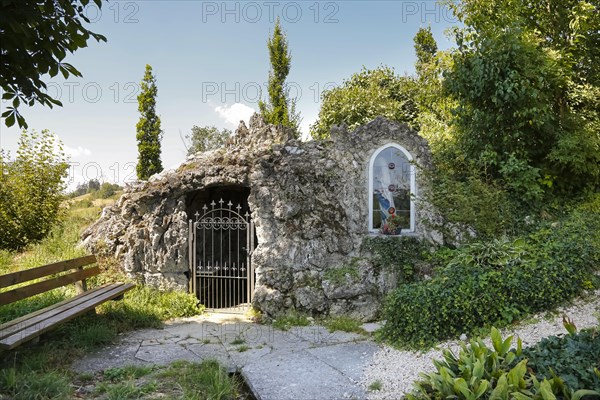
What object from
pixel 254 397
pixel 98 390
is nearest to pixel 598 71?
pixel 254 397

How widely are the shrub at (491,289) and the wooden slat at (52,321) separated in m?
4.16

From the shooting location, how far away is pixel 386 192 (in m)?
7.96

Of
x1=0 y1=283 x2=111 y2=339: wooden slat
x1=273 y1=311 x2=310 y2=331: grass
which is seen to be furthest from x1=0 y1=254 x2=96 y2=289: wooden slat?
x1=273 y1=311 x2=310 y2=331: grass

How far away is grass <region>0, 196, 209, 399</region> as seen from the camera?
386 cm

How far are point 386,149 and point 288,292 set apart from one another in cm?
336

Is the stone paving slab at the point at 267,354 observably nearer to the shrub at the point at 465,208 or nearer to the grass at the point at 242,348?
the grass at the point at 242,348

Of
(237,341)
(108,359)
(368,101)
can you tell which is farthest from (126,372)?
(368,101)

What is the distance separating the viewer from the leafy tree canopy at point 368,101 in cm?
1391

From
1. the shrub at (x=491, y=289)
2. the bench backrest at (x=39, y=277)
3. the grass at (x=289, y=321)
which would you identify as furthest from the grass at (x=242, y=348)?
the bench backrest at (x=39, y=277)

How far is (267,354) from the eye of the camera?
5312mm

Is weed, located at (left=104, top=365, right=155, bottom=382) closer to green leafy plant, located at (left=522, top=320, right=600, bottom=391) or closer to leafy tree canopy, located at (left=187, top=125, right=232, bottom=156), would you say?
green leafy plant, located at (left=522, top=320, right=600, bottom=391)

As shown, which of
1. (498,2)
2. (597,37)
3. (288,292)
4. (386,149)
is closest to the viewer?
(288,292)

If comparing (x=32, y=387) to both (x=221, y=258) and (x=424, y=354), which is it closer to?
(x=424, y=354)

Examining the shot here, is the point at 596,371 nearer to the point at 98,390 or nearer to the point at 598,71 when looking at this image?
the point at 98,390
